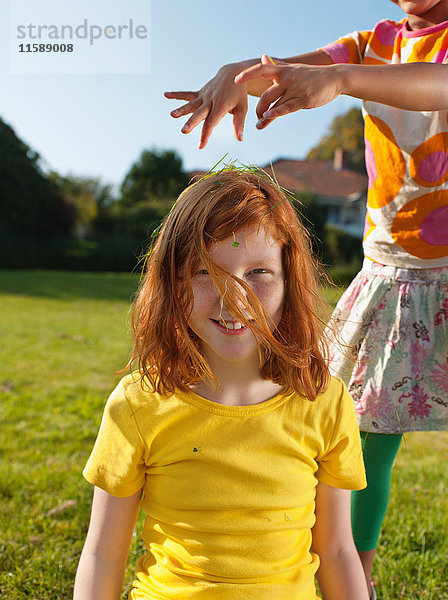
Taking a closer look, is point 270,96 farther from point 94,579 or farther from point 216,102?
point 94,579

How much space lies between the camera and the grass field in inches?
87.7

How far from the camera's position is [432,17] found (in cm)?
179

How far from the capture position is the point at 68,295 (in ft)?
40.7

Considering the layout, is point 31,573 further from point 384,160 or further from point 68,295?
point 68,295

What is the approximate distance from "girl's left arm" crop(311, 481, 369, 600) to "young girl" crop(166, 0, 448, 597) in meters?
0.42

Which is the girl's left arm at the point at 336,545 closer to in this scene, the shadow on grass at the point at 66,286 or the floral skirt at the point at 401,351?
the floral skirt at the point at 401,351

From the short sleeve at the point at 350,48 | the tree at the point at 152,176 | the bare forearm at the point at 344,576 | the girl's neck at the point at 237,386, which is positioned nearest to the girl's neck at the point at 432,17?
the short sleeve at the point at 350,48

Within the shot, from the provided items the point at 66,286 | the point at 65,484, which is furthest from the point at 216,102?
the point at 66,286

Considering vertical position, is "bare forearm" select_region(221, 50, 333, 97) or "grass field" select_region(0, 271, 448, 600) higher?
"bare forearm" select_region(221, 50, 333, 97)

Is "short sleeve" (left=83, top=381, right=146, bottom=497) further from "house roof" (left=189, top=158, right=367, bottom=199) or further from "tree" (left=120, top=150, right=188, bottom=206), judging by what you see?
"tree" (left=120, top=150, right=188, bottom=206)

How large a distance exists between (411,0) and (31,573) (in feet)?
7.92

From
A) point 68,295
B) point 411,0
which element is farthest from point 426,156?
point 68,295

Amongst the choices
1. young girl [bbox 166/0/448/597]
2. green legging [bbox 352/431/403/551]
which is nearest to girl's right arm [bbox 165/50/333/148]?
young girl [bbox 166/0/448/597]

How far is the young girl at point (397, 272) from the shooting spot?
1780 mm
